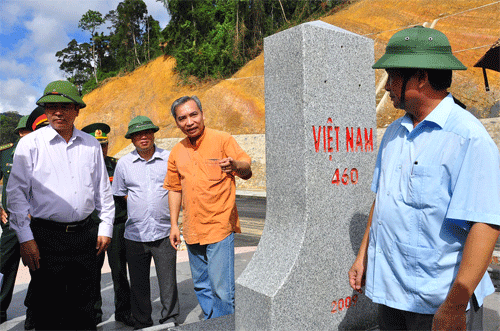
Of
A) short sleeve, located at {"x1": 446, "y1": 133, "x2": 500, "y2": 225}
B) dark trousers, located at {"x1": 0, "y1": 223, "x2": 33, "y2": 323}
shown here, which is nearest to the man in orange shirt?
dark trousers, located at {"x1": 0, "y1": 223, "x2": 33, "y2": 323}

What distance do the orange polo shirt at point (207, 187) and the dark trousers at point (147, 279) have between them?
0.59 meters

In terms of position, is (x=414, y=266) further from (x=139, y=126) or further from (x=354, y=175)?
(x=139, y=126)

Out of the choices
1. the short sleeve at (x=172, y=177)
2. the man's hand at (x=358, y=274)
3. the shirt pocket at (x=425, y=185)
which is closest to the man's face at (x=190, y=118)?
the short sleeve at (x=172, y=177)

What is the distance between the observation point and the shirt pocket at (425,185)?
1677 mm

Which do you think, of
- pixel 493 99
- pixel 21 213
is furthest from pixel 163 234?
pixel 493 99

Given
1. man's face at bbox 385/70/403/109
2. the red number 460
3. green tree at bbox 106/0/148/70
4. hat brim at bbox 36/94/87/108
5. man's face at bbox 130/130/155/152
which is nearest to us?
man's face at bbox 385/70/403/109

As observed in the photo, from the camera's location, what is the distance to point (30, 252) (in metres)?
2.84

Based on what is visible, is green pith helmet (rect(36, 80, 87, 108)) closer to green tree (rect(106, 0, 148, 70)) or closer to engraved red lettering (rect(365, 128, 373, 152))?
engraved red lettering (rect(365, 128, 373, 152))

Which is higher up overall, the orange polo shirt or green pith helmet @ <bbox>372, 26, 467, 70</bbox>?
green pith helmet @ <bbox>372, 26, 467, 70</bbox>

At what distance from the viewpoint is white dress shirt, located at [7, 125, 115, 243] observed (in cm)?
288

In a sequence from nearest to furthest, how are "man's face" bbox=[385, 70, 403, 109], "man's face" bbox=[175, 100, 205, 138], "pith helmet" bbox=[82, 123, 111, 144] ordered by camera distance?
"man's face" bbox=[385, 70, 403, 109]
"man's face" bbox=[175, 100, 205, 138]
"pith helmet" bbox=[82, 123, 111, 144]

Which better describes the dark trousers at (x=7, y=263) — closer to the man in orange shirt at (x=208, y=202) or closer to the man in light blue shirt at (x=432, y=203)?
the man in orange shirt at (x=208, y=202)

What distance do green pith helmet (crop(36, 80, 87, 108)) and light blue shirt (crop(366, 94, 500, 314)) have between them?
7.58ft

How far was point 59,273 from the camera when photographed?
9.89ft
